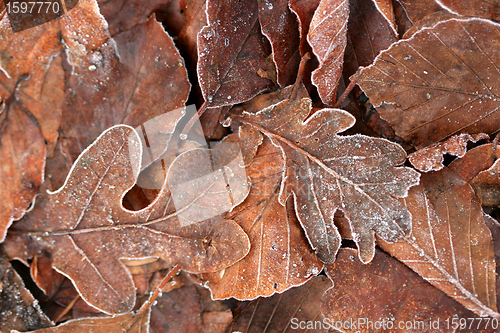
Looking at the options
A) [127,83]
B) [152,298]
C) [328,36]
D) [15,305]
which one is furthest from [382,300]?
[15,305]

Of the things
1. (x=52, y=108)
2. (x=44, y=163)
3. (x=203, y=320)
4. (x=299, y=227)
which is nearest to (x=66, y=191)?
(x=44, y=163)

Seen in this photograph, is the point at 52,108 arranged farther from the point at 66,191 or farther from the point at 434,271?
the point at 434,271

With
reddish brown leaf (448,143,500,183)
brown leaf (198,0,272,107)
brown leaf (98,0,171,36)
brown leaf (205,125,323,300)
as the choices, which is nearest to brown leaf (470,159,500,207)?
reddish brown leaf (448,143,500,183)

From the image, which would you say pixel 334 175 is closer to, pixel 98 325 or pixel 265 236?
pixel 265 236

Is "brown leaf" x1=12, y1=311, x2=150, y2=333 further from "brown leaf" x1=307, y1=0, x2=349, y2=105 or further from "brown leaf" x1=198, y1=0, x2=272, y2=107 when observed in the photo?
"brown leaf" x1=307, y1=0, x2=349, y2=105

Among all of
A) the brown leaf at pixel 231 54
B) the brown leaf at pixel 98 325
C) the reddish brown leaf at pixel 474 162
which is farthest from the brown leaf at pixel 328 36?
the brown leaf at pixel 98 325

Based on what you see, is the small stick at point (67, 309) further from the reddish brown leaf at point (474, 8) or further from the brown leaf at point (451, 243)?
the reddish brown leaf at point (474, 8)

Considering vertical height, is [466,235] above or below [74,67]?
below
